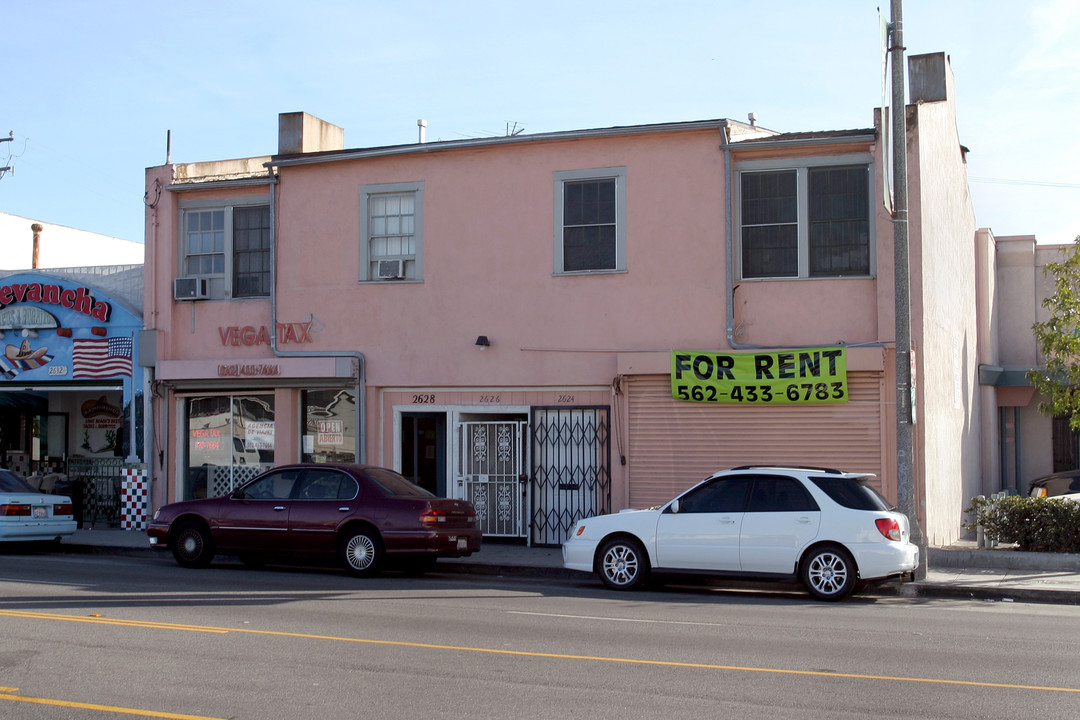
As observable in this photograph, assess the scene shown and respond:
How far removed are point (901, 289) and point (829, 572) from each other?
4.01 metres

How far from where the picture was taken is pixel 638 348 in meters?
17.8

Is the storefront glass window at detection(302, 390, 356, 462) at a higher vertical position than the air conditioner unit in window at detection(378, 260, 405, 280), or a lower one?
lower

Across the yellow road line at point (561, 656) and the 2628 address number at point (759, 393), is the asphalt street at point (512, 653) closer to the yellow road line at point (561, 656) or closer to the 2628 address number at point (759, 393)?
the yellow road line at point (561, 656)

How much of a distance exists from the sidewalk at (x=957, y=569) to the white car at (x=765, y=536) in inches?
29.7

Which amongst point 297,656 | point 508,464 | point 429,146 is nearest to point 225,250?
point 429,146

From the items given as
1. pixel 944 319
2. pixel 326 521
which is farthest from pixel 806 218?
pixel 326 521

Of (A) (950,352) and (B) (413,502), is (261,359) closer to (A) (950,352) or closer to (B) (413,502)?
(B) (413,502)

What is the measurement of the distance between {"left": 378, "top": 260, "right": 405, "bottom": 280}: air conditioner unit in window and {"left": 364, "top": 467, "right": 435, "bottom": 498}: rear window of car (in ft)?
15.2

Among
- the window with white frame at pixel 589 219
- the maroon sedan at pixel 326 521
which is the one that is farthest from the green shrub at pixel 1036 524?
the maroon sedan at pixel 326 521

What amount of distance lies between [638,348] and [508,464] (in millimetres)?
3035

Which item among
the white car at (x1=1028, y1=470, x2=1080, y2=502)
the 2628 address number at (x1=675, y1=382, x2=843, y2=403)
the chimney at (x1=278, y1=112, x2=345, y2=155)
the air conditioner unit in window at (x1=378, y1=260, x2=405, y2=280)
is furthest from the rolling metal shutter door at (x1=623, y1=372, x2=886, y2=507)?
the chimney at (x1=278, y1=112, x2=345, y2=155)

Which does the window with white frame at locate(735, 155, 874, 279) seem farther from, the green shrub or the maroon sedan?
the maroon sedan

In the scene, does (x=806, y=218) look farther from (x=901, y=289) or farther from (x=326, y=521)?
(x=326, y=521)

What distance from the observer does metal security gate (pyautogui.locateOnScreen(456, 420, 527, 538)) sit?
18.5m
